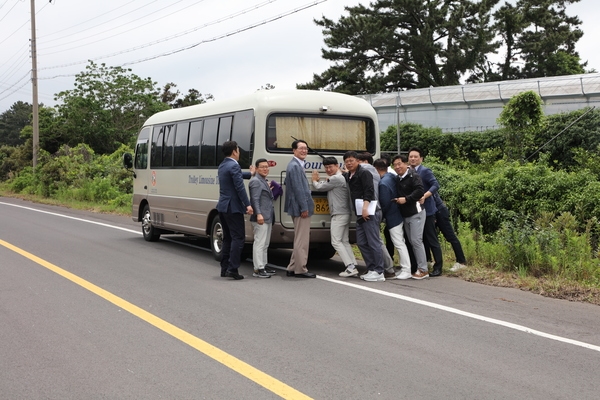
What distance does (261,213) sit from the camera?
34.0 ft

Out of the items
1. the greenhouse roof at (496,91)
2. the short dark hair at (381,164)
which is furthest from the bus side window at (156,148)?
the greenhouse roof at (496,91)

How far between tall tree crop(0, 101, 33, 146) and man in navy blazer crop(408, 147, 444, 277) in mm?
102617

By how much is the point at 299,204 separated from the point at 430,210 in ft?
6.63

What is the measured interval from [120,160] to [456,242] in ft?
87.4

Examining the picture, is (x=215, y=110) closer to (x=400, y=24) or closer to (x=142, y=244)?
(x=142, y=244)

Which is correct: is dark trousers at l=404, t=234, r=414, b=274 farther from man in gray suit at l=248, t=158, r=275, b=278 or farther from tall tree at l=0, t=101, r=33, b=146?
tall tree at l=0, t=101, r=33, b=146

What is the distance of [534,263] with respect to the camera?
10.4m

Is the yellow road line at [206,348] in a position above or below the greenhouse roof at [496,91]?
below

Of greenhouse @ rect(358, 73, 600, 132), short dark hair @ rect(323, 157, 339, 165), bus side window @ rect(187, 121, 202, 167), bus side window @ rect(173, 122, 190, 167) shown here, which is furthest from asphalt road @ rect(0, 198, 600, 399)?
greenhouse @ rect(358, 73, 600, 132)

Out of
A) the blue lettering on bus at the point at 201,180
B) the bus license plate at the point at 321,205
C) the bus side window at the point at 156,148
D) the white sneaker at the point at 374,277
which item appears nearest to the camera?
the white sneaker at the point at 374,277

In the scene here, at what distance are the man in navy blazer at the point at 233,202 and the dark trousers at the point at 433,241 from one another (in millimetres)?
2733

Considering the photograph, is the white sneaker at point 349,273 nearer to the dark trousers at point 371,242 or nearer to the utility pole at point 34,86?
the dark trousers at point 371,242

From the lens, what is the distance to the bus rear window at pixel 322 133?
11.1m

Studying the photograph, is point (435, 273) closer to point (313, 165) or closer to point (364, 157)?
point (364, 157)
